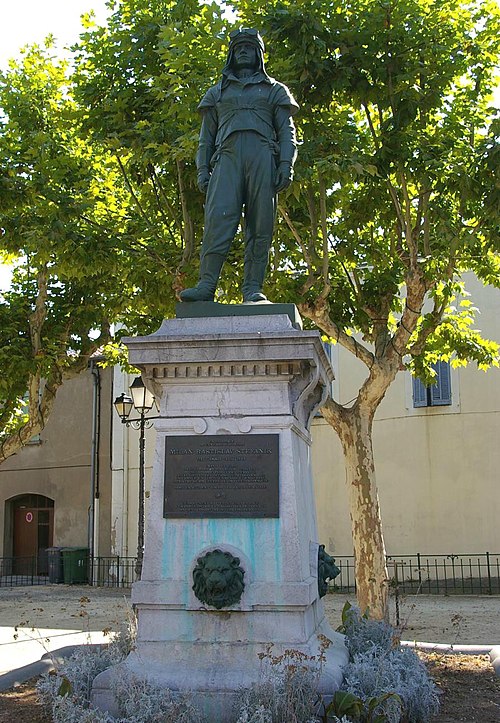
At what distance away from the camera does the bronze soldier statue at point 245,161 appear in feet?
21.4

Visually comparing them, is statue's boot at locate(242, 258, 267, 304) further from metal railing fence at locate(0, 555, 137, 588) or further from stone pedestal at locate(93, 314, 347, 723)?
metal railing fence at locate(0, 555, 137, 588)

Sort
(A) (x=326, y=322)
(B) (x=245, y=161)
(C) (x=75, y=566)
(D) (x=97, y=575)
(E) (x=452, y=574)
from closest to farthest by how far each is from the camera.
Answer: (B) (x=245, y=161), (A) (x=326, y=322), (E) (x=452, y=574), (D) (x=97, y=575), (C) (x=75, y=566)

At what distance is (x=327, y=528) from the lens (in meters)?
21.2

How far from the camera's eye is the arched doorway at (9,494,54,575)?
90.4 ft

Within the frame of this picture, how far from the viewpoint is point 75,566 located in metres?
23.7

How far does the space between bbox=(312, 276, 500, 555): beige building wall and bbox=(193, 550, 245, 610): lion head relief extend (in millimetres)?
14982

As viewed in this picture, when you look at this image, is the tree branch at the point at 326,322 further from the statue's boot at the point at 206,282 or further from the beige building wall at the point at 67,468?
the beige building wall at the point at 67,468

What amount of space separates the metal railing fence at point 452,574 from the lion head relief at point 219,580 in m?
13.9

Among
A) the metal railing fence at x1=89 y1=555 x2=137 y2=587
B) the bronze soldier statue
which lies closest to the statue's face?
the bronze soldier statue

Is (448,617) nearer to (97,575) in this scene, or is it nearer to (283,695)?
(283,695)

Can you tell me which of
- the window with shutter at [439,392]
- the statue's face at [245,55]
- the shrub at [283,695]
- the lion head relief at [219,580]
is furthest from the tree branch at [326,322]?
the window with shutter at [439,392]

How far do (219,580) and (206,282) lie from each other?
2.35 metres

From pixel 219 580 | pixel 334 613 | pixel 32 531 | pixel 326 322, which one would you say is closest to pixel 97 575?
pixel 32 531

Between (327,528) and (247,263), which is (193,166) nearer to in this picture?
(247,263)
